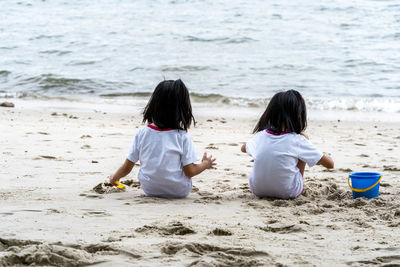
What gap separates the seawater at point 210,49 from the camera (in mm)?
11625

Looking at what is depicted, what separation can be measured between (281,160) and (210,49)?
1240cm

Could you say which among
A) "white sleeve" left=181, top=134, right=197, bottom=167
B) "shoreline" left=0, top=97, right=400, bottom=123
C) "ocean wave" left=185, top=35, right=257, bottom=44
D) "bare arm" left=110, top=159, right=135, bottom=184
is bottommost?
"shoreline" left=0, top=97, right=400, bottom=123

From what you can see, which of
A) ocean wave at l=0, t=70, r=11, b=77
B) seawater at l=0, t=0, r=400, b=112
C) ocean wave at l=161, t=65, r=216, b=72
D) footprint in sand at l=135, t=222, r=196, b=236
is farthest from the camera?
ocean wave at l=161, t=65, r=216, b=72

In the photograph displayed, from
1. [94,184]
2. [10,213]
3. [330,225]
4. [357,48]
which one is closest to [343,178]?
[330,225]

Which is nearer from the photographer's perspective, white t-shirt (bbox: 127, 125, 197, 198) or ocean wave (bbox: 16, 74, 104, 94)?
white t-shirt (bbox: 127, 125, 197, 198)

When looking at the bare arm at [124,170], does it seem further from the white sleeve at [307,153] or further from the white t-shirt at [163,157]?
the white sleeve at [307,153]

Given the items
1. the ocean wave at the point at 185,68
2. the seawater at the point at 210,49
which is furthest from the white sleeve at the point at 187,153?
the ocean wave at the point at 185,68

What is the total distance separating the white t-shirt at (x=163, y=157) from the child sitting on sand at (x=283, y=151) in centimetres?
49

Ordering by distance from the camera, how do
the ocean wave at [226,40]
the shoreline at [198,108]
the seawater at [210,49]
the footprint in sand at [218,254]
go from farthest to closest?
the ocean wave at [226,40], the seawater at [210,49], the shoreline at [198,108], the footprint in sand at [218,254]

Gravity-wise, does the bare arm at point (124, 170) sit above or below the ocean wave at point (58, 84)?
above

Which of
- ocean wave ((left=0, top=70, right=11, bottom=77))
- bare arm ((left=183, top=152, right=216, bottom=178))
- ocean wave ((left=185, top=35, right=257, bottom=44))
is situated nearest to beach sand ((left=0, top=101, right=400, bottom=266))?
bare arm ((left=183, top=152, right=216, bottom=178))

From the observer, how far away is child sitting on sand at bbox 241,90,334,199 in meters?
3.65

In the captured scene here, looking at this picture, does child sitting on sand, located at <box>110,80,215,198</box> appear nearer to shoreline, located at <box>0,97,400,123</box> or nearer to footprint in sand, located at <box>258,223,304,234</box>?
footprint in sand, located at <box>258,223,304,234</box>

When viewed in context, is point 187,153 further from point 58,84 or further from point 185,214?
point 58,84
